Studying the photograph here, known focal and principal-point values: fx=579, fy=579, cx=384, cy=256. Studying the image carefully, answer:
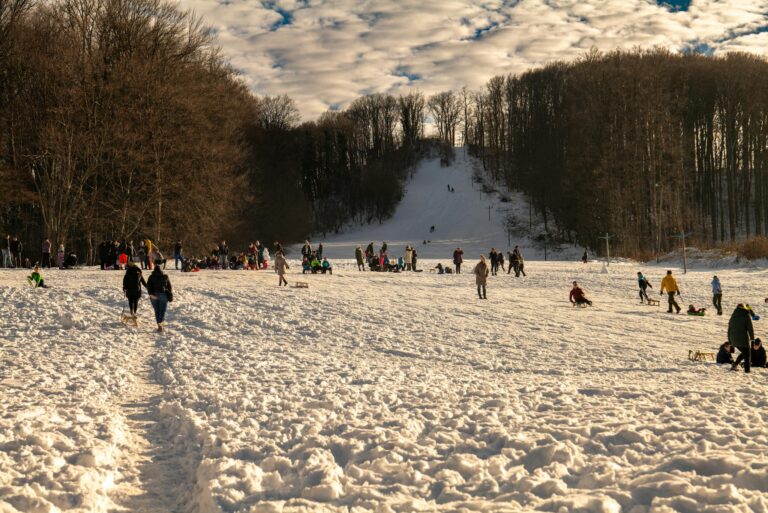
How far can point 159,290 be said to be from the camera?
14.1 metres

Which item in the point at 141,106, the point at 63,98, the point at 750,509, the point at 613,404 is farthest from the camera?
the point at 141,106

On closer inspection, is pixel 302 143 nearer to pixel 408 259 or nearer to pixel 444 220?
pixel 444 220

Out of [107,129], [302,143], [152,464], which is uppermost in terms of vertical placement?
[302,143]

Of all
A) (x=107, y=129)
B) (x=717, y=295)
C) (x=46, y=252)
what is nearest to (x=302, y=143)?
(x=107, y=129)

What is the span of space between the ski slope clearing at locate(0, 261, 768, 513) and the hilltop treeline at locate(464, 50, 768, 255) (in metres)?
35.9

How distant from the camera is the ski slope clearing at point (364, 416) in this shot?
550 centimetres

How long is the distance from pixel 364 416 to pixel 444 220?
63.6 meters

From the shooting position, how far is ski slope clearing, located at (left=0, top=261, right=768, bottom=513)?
18.1ft

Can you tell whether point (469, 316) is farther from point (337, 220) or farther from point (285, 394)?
point (337, 220)

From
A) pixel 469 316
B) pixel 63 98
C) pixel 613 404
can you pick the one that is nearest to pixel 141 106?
pixel 63 98

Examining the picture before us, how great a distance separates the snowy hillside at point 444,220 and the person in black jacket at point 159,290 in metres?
37.6

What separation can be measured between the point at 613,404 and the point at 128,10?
37.1 meters

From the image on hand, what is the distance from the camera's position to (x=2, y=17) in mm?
30641

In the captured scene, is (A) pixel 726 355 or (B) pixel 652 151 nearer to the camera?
(A) pixel 726 355
